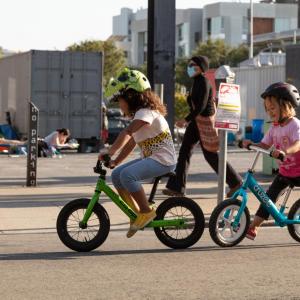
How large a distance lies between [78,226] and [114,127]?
27.2 metres

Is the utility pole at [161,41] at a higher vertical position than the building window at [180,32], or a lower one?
lower

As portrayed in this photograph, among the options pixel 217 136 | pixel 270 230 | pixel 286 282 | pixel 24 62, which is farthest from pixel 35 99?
pixel 286 282

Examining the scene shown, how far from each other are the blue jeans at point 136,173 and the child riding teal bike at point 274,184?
0.69 m

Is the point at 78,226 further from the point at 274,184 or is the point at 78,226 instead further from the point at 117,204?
the point at 274,184

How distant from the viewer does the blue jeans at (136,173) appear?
379 inches

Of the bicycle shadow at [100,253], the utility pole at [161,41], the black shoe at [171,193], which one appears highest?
the utility pole at [161,41]

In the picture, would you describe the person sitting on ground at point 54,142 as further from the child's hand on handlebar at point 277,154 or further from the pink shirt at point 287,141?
the child's hand on handlebar at point 277,154

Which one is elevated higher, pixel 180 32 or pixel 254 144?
pixel 180 32

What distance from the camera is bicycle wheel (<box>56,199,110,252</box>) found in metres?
9.62

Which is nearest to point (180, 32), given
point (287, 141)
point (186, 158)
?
point (186, 158)

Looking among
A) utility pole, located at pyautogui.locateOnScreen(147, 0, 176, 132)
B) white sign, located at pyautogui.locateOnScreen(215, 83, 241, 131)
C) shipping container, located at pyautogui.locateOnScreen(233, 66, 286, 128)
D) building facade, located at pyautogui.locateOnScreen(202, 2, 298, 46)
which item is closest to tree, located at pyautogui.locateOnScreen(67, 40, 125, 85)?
building facade, located at pyautogui.locateOnScreen(202, 2, 298, 46)

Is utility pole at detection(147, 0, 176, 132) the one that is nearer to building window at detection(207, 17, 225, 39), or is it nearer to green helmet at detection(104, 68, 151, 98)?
green helmet at detection(104, 68, 151, 98)

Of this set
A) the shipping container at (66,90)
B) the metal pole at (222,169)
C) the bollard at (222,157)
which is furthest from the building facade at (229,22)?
the metal pole at (222,169)

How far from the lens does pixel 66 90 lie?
103ft
